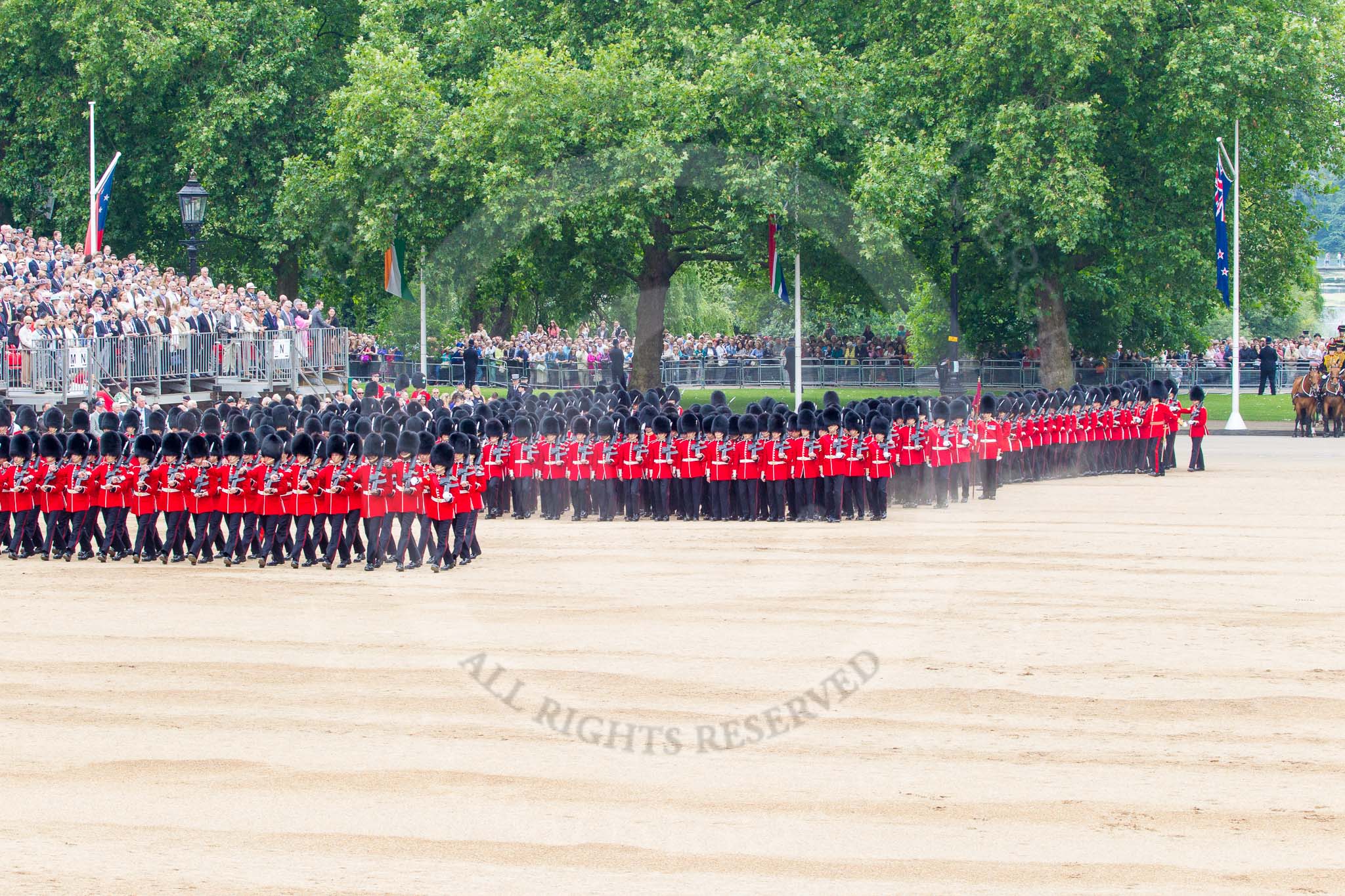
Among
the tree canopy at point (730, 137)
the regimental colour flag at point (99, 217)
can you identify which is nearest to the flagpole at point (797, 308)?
the tree canopy at point (730, 137)

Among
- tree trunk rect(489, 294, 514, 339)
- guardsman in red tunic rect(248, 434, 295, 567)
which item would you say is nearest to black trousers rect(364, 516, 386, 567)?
guardsman in red tunic rect(248, 434, 295, 567)

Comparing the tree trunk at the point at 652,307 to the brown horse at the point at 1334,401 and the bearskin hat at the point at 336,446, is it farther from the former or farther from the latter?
the bearskin hat at the point at 336,446

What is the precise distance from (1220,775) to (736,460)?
10991mm

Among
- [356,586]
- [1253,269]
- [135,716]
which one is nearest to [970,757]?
[135,716]

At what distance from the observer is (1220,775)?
340 inches

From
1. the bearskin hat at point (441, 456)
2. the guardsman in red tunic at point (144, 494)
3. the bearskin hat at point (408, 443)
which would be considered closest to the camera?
the bearskin hat at point (441, 456)

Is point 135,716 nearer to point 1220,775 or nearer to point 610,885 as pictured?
point 610,885

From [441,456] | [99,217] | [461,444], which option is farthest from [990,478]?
[99,217]

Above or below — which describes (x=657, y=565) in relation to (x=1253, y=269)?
below

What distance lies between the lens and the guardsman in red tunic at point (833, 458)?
19.1 meters

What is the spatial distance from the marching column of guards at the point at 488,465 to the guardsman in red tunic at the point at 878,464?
23 millimetres

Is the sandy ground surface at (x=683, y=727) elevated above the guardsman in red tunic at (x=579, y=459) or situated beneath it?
situated beneath

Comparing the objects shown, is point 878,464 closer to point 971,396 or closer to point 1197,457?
point 1197,457

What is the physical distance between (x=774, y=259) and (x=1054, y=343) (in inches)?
306
